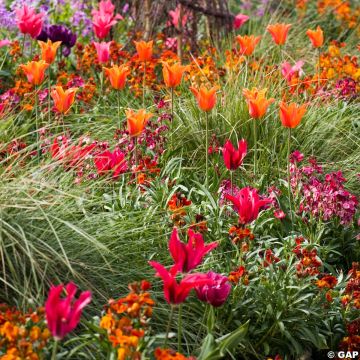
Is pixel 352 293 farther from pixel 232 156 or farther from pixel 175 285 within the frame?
pixel 175 285

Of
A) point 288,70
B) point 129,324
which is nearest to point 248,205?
point 129,324

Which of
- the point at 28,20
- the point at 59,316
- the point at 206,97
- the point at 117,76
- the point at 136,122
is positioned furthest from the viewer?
the point at 28,20

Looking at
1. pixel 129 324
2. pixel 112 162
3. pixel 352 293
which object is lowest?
pixel 352 293

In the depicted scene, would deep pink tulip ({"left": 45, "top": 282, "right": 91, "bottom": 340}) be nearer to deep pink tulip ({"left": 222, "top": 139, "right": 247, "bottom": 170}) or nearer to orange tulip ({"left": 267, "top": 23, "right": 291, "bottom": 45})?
deep pink tulip ({"left": 222, "top": 139, "right": 247, "bottom": 170})

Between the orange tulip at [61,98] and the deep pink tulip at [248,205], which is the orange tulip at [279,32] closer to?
the orange tulip at [61,98]

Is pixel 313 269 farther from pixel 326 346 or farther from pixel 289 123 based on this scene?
pixel 289 123

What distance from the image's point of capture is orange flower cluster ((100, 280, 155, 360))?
2.81m

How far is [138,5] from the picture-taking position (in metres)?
7.79

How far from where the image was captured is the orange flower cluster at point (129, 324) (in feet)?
9.23

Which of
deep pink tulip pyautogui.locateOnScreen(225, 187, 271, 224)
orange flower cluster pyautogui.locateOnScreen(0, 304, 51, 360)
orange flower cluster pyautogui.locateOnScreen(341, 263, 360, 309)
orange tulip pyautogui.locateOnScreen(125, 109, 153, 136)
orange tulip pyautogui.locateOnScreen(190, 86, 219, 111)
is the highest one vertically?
orange tulip pyautogui.locateOnScreen(190, 86, 219, 111)

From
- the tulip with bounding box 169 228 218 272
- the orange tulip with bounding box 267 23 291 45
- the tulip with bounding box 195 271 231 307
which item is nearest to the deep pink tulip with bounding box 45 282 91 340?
the tulip with bounding box 169 228 218 272

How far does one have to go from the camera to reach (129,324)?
289 cm

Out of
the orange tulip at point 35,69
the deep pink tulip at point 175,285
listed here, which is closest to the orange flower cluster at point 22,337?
the deep pink tulip at point 175,285

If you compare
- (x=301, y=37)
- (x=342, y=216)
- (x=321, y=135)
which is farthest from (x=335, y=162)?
(x=301, y=37)
